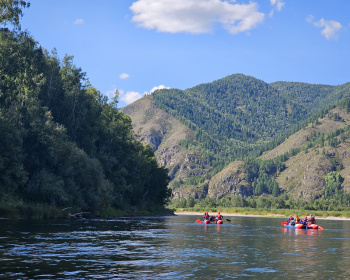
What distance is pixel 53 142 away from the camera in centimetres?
7700

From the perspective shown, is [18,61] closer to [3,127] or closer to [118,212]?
[3,127]

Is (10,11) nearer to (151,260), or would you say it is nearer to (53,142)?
(53,142)

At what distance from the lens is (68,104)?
3789 inches

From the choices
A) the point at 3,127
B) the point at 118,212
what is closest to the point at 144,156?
the point at 118,212

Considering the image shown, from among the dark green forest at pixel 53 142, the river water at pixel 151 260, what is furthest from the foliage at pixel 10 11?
the river water at pixel 151 260

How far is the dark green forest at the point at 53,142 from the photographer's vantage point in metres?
66.1

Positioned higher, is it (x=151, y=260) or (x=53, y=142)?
(x=53, y=142)

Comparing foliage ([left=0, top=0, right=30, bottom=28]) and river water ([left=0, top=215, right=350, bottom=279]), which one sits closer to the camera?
river water ([left=0, top=215, right=350, bottom=279])

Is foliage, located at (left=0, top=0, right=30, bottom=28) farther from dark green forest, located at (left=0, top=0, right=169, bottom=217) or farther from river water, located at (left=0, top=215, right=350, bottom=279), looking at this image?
river water, located at (left=0, top=215, right=350, bottom=279)

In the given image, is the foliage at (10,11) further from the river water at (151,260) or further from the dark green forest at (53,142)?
the river water at (151,260)

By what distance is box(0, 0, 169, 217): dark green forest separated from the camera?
6612cm

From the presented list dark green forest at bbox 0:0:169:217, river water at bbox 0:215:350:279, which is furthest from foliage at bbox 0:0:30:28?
river water at bbox 0:215:350:279

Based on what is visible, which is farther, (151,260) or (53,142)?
(53,142)

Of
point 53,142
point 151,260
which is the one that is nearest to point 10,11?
point 53,142
